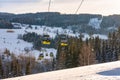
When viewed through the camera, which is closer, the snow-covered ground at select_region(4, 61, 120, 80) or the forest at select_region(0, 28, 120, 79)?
the snow-covered ground at select_region(4, 61, 120, 80)

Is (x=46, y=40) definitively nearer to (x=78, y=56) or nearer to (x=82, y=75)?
(x=82, y=75)

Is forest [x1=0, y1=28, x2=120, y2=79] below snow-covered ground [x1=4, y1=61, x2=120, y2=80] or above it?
below

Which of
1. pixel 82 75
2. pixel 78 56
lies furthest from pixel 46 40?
pixel 78 56

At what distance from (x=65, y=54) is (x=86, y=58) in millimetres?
5085

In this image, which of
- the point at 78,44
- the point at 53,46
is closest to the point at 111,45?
the point at 78,44

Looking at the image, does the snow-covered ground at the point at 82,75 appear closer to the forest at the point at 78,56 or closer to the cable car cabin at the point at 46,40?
the cable car cabin at the point at 46,40

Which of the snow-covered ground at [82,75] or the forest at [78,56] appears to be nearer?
the snow-covered ground at [82,75]

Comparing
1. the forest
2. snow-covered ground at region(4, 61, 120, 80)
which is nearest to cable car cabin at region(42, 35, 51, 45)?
snow-covered ground at region(4, 61, 120, 80)

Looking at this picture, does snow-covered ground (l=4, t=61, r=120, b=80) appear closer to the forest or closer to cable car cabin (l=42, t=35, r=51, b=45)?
cable car cabin (l=42, t=35, r=51, b=45)

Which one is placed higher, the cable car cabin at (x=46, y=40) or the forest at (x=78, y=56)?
the cable car cabin at (x=46, y=40)

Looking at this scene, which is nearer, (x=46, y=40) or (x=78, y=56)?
(x=46, y=40)

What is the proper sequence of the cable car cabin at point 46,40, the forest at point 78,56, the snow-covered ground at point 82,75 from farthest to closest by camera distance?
1. the forest at point 78,56
2. the cable car cabin at point 46,40
3. the snow-covered ground at point 82,75

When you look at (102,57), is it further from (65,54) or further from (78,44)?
(65,54)

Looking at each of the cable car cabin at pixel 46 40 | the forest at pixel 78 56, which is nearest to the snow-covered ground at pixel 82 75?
the cable car cabin at pixel 46 40
